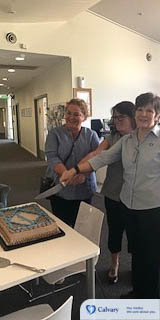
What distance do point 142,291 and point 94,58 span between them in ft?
15.9

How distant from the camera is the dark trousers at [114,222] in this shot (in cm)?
207

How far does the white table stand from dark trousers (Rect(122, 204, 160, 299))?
373 mm

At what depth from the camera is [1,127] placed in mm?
19359

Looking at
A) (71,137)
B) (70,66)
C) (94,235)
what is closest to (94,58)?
(70,66)

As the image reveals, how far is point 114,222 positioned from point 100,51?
14.8 feet

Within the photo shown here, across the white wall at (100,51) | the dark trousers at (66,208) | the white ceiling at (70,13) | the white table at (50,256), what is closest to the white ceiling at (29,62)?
the white ceiling at (70,13)

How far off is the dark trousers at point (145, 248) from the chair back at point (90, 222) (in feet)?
0.63

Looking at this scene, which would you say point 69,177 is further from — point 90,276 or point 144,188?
point 90,276

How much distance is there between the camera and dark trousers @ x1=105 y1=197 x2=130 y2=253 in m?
2.07

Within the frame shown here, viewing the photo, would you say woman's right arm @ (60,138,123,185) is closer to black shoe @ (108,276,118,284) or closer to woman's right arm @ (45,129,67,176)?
woman's right arm @ (45,129,67,176)

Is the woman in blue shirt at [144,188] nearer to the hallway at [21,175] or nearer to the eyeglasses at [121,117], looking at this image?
the eyeglasses at [121,117]

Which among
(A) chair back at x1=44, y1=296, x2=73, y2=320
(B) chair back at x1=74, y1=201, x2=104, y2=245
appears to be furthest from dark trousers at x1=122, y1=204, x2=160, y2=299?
(A) chair back at x1=44, y1=296, x2=73, y2=320

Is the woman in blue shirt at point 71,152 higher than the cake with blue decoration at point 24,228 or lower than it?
higher

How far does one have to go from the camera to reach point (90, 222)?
1.91 metres
